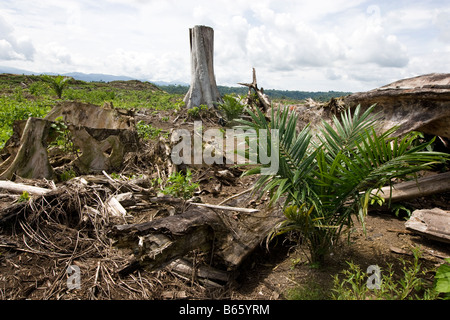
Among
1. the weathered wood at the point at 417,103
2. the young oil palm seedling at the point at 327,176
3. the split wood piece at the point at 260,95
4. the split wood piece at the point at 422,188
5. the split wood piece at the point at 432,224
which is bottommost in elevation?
the split wood piece at the point at 432,224

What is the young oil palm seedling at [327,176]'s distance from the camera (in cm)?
193

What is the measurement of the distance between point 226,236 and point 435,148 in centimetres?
363

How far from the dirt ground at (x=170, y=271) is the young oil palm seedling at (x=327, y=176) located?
29 centimetres

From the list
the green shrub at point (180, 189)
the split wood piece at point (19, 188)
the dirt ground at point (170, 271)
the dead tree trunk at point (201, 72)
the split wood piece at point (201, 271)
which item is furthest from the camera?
the dead tree trunk at point (201, 72)

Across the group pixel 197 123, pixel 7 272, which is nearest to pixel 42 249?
pixel 7 272

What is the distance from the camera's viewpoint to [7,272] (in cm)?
233

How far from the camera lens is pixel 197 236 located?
2.35 metres

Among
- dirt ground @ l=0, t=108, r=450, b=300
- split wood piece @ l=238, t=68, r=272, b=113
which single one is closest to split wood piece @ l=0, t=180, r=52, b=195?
dirt ground @ l=0, t=108, r=450, b=300

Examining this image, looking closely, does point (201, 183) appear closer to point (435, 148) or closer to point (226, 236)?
point (226, 236)

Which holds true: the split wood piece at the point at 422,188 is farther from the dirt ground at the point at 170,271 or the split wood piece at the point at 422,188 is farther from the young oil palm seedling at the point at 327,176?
the young oil palm seedling at the point at 327,176

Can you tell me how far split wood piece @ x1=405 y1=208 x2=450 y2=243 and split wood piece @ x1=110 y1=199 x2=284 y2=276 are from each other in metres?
1.30

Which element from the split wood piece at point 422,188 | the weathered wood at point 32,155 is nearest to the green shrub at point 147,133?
the weathered wood at point 32,155

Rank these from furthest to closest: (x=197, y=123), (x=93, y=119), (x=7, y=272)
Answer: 1. (x=197, y=123)
2. (x=93, y=119)
3. (x=7, y=272)
